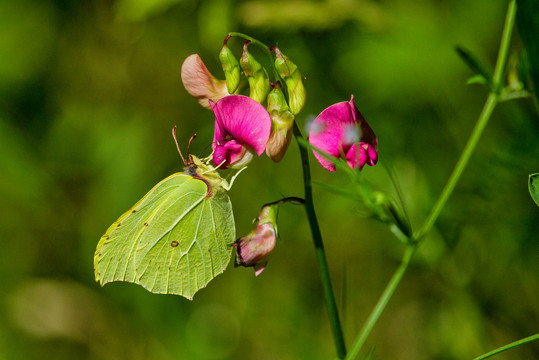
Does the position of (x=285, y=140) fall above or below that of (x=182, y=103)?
above

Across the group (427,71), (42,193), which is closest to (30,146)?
(42,193)

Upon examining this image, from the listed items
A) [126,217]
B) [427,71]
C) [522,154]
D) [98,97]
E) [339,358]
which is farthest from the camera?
[98,97]

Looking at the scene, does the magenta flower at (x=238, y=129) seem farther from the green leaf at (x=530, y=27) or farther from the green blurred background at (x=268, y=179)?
the green blurred background at (x=268, y=179)

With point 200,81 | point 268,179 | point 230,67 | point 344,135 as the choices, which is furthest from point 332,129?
point 268,179

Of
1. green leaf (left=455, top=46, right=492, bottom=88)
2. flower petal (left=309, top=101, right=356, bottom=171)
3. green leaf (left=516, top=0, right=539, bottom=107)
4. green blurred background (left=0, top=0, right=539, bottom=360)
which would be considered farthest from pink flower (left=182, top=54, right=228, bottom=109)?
green blurred background (left=0, top=0, right=539, bottom=360)

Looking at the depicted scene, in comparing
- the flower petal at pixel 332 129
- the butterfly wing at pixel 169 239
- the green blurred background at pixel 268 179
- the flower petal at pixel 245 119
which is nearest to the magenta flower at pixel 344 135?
the flower petal at pixel 332 129

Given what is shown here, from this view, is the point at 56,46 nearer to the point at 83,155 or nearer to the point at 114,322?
the point at 83,155

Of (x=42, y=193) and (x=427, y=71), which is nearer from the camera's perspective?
(x=427, y=71)

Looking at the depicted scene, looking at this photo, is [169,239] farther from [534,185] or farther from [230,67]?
[534,185]
